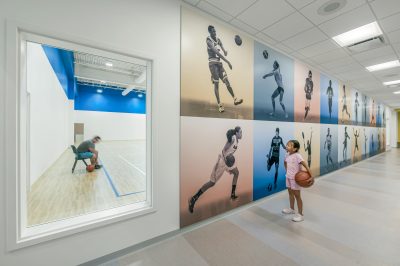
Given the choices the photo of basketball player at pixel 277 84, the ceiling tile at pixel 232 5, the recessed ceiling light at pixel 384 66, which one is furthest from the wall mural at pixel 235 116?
the recessed ceiling light at pixel 384 66

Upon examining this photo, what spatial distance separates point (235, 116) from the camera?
3.13 metres

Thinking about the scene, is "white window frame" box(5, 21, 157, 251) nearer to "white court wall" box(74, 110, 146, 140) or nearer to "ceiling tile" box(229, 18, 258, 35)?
"ceiling tile" box(229, 18, 258, 35)

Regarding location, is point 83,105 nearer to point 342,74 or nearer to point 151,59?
point 151,59

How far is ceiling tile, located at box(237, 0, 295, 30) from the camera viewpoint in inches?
103

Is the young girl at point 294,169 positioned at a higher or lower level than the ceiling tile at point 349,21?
lower

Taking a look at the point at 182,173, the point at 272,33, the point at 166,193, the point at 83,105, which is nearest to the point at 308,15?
the point at 272,33

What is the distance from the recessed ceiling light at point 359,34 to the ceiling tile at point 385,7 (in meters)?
0.29

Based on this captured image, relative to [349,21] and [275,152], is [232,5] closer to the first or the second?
[349,21]

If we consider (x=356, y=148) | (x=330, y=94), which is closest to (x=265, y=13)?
(x=330, y=94)

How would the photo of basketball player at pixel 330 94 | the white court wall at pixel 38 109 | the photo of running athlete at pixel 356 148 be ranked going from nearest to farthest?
the white court wall at pixel 38 109 < the photo of basketball player at pixel 330 94 < the photo of running athlete at pixel 356 148

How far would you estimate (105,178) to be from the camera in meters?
4.90

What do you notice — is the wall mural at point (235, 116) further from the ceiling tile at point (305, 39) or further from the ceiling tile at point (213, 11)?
the ceiling tile at point (305, 39)

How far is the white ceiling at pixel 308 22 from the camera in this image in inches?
103

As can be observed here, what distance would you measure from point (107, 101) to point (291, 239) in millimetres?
15025
